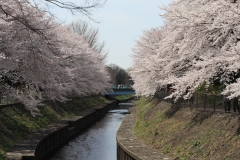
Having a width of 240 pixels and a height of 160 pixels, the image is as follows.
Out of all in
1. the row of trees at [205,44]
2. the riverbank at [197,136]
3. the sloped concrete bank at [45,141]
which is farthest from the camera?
the sloped concrete bank at [45,141]

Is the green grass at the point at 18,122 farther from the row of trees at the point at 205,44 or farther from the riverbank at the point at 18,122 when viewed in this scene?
the row of trees at the point at 205,44

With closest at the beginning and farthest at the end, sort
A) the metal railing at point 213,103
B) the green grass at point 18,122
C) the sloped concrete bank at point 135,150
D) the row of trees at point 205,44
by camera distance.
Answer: the row of trees at point 205,44 < the sloped concrete bank at point 135,150 < the metal railing at point 213,103 < the green grass at point 18,122

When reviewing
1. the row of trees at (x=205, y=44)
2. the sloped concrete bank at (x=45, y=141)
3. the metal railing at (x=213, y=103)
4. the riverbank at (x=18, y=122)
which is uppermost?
the row of trees at (x=205, y=44)

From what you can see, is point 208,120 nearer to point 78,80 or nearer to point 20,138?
point 20,138

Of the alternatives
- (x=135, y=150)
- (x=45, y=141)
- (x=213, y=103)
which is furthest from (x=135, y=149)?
(x=45, y=141)

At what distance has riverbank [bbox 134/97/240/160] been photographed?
39.0ft

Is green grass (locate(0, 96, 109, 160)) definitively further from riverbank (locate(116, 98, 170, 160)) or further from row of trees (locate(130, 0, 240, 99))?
row of trees (locate(130, 0, 240, 99))

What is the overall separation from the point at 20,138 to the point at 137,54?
90.5 ft

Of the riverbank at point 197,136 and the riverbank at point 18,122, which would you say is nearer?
the riverbank at point 197,136

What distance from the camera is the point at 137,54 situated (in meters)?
45.2

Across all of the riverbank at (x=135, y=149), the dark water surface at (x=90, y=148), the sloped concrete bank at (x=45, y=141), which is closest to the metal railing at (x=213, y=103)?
the riverbank at (x=135, y=149)

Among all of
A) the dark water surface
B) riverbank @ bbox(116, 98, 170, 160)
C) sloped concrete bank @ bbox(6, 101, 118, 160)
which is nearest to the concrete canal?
the dark water surface

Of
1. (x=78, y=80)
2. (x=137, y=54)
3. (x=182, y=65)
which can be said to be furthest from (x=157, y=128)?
(x=137, y=54)

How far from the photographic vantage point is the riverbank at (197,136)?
39.0ft
